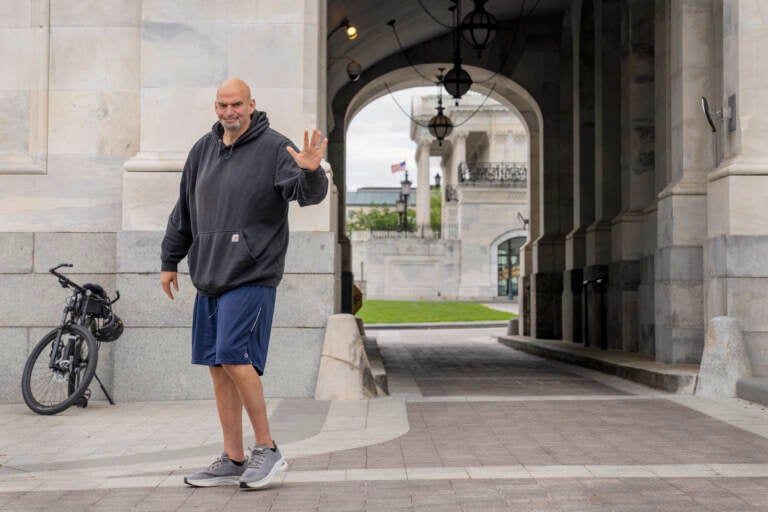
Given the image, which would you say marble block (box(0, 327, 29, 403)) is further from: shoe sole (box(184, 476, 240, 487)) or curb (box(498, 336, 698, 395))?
curb (box(498, 336, 698, 395))

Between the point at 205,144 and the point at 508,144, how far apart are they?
64.6 meters

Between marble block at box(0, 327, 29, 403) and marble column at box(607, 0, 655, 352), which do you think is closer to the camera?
marble block at box(0, 327, 29, 403)

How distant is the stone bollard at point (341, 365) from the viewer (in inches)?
338

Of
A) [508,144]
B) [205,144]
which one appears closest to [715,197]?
[205,144]

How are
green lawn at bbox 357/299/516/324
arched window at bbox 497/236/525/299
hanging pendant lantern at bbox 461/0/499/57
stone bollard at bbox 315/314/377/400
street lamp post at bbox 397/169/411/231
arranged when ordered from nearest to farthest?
stone bollard at bbox 315/314/377/400, hanging pendant lantern at bbox 461/0/499/57, green lawn at bbox 357/299/516/324, street lamp post at bbox 397/169/411/231, arched window at bbox 497/236/525/299

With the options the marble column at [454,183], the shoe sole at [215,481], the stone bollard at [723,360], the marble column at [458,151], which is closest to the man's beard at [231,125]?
the shoe sole at [215,481]

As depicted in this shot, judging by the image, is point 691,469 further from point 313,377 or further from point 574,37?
point 574,37

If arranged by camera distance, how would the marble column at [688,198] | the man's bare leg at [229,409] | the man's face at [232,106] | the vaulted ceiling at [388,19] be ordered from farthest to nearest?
the vaulted ceiling at [388,19] < the marble column at [688,198] < the man's bare leg at [229,409] < the man's face at [232,106]

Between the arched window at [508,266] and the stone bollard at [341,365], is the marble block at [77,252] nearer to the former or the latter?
the stone bollard at [341,365]

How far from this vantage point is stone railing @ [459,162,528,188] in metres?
64.3

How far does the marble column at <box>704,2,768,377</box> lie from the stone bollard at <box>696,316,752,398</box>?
7.5 inches

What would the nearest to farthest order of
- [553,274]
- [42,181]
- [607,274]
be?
[42,181], [607,274], [553,274]

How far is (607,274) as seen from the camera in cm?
1597

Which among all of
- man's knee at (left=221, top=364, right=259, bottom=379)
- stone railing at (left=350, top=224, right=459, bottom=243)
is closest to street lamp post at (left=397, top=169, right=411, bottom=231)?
stone railing at (left=350, top=224, right=459, bottom=243)
